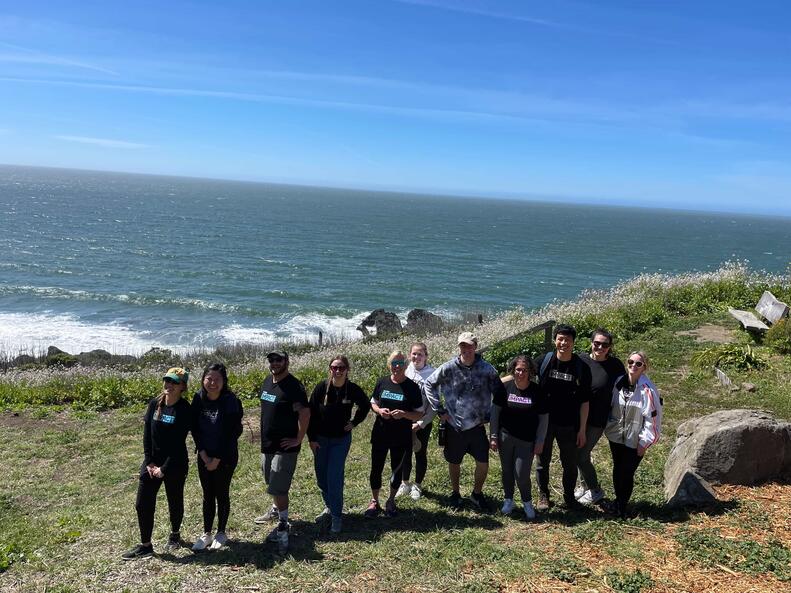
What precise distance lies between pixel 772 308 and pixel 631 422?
1044 cm

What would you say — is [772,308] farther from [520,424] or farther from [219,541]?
[219,541]

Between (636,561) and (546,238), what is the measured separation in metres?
88.9

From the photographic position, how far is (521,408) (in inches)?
226

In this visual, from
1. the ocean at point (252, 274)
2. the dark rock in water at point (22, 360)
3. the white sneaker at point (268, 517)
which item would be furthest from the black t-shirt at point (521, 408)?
the ocean at point (252, 274)

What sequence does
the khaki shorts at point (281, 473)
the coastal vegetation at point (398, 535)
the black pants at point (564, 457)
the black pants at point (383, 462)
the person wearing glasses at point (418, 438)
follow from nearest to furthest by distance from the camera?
the coastal vegetation at point (398, 535)
the khaki shorts at point (281, 473)
the black pants at point (564, 457)
the black pants at point (383, 462)
the person wearing glasses at point (418, 438)

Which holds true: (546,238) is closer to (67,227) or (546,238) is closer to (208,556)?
(67,227)

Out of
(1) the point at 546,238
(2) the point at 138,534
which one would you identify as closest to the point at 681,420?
(2) the point at 138,534

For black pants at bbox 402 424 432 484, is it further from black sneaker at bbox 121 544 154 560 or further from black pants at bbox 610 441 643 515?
black sneaker at bbox 121 544 154 560

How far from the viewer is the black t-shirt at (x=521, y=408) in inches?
225

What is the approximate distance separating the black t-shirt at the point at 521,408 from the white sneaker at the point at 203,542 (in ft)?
10.4

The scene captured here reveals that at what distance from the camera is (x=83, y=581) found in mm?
5270

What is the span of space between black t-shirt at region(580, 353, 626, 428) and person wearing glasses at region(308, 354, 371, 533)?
2290mm

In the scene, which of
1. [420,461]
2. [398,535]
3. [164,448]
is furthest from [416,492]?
[164,448]

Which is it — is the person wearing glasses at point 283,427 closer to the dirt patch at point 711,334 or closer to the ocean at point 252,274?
the dirt patch at point 711,334
